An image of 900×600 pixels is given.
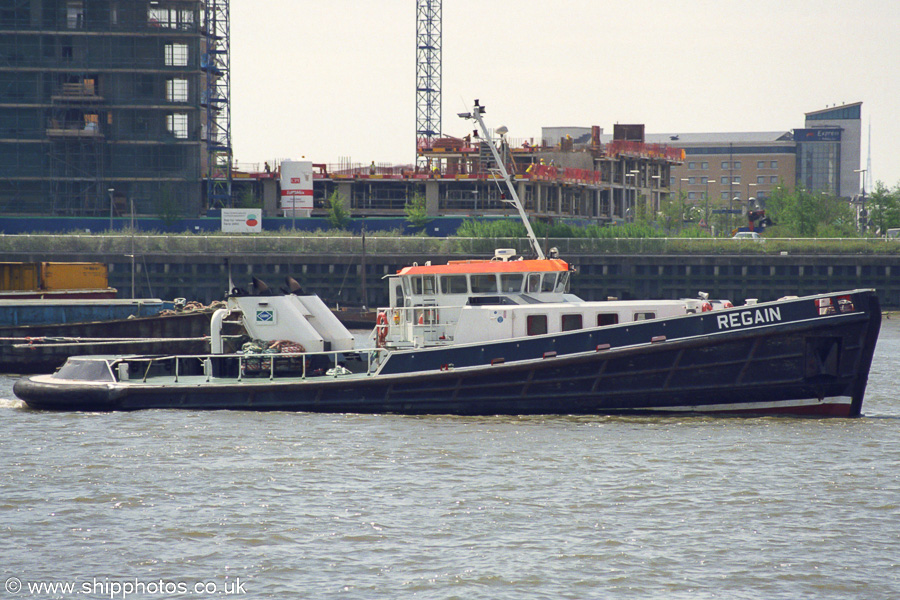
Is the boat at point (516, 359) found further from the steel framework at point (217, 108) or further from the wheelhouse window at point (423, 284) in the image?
the steel framework at point (217, 108)

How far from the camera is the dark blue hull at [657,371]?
24.8 m

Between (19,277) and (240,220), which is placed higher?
(240,220)

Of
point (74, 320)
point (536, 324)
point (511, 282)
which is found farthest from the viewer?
point (74, 320)

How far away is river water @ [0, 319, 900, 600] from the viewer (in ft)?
49.6

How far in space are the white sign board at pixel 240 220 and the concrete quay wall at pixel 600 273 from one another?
36.4ft

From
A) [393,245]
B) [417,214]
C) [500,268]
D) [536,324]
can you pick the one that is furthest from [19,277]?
[417,214]

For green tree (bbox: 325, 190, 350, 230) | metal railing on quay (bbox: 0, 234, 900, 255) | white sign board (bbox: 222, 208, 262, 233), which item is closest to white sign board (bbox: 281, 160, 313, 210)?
green tree (bbox: 325, 190, 350, 230)

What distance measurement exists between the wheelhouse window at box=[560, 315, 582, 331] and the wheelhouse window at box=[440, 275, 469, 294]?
3.03 m

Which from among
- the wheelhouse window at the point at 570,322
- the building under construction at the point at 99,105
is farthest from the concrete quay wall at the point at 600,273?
the wheelhouse window at the point at 570,322

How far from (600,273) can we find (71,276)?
122 feet

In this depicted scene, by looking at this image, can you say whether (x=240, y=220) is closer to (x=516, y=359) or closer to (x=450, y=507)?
(x=516, y=359)

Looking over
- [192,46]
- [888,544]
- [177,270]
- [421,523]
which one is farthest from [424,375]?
[192,46]

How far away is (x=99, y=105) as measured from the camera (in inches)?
3546

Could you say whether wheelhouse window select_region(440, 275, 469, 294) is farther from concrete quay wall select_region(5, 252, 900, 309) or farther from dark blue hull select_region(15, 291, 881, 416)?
concrete quay wall select_region(5, 252, 900, 309)
